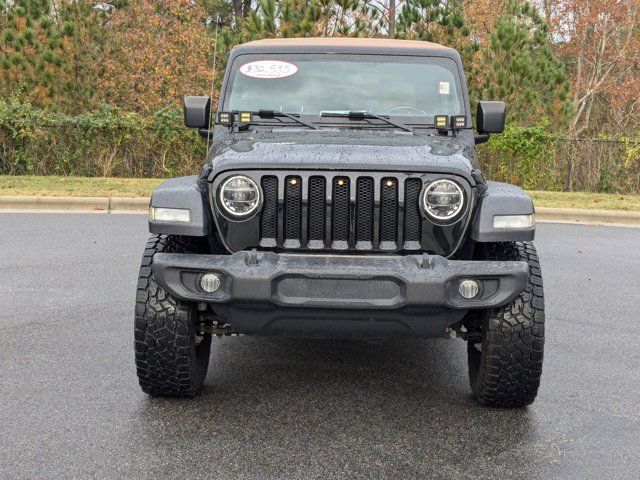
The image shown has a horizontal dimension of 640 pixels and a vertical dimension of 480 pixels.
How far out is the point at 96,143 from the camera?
1608 cm

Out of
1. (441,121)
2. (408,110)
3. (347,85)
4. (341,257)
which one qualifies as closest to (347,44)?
(347,85)

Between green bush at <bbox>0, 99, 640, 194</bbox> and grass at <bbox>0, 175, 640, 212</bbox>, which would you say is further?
green bush at <bbox>0, 99, 640, 194</bbox>

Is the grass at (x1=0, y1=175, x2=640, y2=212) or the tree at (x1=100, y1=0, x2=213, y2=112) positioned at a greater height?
the tree at (x1=100, y1=0, x2=213, y2=112)

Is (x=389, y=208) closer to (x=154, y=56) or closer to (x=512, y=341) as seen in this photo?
(x=512, y=341)

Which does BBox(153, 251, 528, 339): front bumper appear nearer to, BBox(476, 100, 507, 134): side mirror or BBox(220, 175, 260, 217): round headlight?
BBox(220, 175, 260, 217): round headlight

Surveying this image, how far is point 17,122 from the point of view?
15570 millimetres

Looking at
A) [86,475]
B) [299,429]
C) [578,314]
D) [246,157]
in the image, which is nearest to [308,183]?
[246,157]

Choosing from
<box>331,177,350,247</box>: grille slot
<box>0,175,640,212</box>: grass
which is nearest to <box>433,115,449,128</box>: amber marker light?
<box>331,177,350,247</box>: grille slot

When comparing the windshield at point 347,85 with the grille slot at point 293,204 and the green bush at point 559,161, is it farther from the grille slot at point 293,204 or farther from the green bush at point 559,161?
the green bush at point 559,161

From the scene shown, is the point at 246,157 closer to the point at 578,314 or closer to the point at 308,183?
the point at 308,183

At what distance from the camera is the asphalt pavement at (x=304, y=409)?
3.60m

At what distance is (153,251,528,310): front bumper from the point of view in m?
3.64

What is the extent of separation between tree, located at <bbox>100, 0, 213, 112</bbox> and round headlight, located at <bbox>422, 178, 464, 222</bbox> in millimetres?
18324

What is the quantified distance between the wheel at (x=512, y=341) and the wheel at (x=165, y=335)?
1.39m
